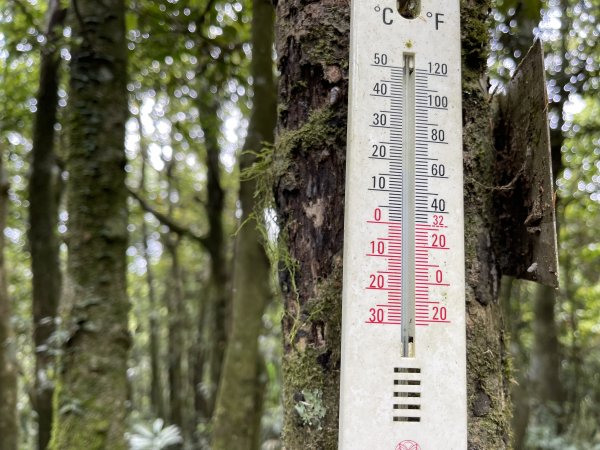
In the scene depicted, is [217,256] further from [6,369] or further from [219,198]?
[6,369]

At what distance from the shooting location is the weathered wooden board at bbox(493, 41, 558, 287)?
1.27m

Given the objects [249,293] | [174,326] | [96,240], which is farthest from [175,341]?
[96,240]

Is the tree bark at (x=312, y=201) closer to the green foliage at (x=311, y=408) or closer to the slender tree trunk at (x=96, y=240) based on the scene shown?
the green foliage at (x=311, y=408)

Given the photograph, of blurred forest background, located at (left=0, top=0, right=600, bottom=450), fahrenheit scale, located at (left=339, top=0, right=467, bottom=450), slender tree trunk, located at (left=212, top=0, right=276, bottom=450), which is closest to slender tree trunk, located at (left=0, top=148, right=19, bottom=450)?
blurred forest background, located at (left=0, top=0, right=600, bottom=450)

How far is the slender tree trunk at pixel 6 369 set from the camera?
12.7 feet

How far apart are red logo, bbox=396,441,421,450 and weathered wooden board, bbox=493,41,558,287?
471 mm

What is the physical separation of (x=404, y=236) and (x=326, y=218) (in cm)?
19

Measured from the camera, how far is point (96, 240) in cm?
335

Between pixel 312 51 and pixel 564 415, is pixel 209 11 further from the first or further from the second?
pixel 564 415

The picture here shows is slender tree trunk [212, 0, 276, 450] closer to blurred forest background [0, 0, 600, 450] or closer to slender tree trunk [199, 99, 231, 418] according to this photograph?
blurred forest background [0, 0, 600, 450]

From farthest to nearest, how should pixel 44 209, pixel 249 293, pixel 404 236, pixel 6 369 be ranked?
pixel 44 209 < pixel 249 293 < pixel 6 369 < pixel 404 236

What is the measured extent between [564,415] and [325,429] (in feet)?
25.5

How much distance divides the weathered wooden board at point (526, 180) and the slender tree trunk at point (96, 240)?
8.45ft

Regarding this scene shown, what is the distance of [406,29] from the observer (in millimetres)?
1340
